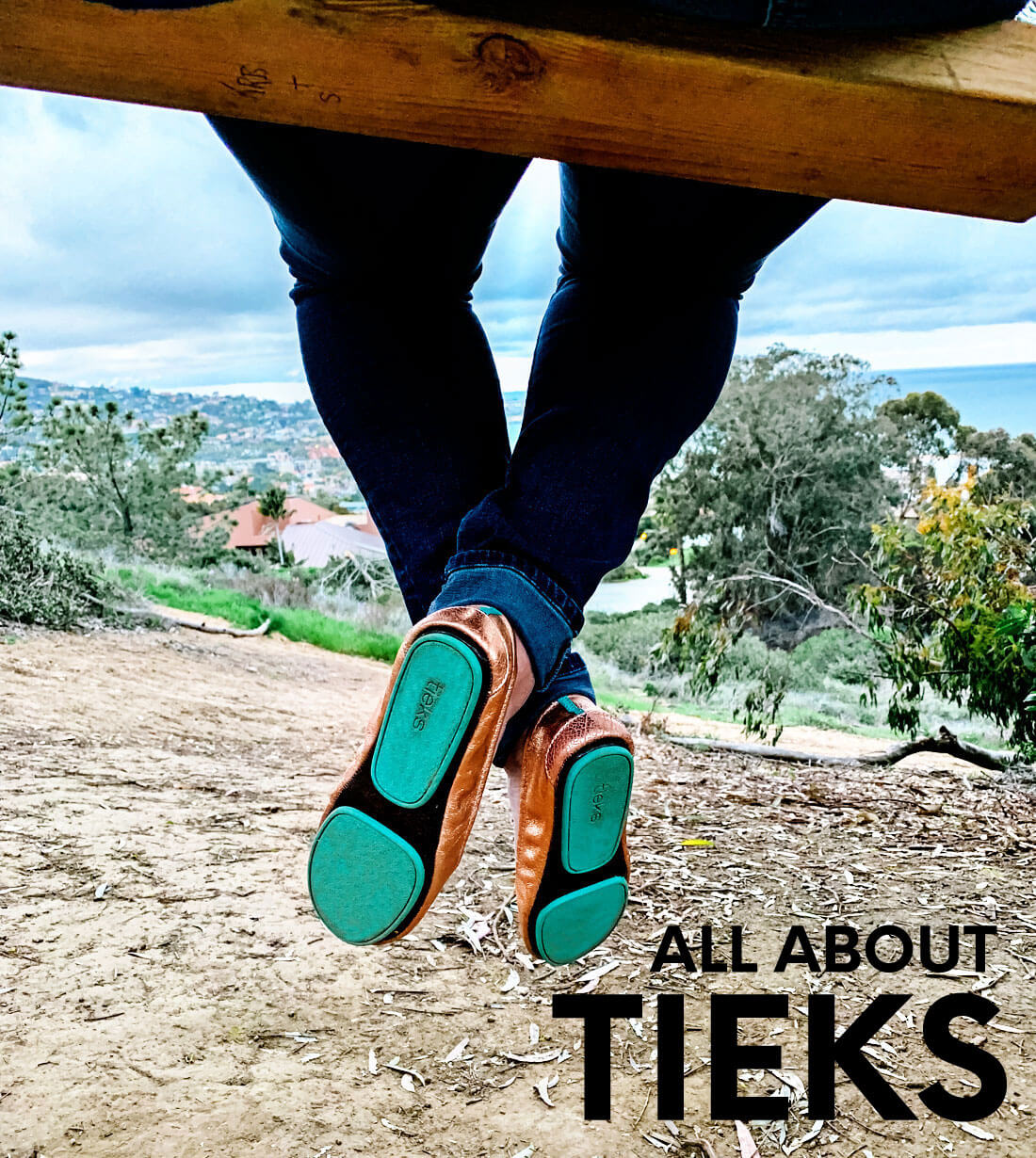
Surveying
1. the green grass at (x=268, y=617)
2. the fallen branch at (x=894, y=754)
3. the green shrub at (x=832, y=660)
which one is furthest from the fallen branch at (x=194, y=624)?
the green shrub at (x=832, y=660)

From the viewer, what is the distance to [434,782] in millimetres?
725

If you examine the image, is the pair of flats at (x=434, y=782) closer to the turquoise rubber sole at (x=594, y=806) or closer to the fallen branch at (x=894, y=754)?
the turquoise rubber sole at (x=594, y=806)

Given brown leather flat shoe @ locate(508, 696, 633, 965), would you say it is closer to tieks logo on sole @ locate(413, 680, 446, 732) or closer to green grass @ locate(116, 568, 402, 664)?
tieks logo on sole @ locate(413, 680, 446, 732)

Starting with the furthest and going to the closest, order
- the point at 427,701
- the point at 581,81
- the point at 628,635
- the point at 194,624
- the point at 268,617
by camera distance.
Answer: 1. the point at 628,635
2. the point at 268,617
3. the point at 194,624
4. the point at 427,701
5. the point at 581,81

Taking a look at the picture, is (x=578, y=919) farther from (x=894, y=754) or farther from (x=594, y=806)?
(x=894, y=754)

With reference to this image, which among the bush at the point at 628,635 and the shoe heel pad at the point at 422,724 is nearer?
the shoe heel pad at the point at 422,724

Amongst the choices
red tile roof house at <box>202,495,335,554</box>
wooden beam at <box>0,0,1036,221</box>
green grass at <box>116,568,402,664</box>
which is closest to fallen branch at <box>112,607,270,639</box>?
green grass at <box>116,568,402,664</box>

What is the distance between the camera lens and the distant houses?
9586 millimetres

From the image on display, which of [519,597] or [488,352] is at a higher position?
[488,352]

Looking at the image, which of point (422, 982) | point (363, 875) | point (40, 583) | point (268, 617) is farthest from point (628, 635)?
point (363, 875)

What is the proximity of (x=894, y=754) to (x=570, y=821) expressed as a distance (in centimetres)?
335

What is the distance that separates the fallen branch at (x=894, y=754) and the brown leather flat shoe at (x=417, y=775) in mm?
3122

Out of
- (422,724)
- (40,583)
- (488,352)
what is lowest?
(422,724)

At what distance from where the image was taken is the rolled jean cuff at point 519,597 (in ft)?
2.40
